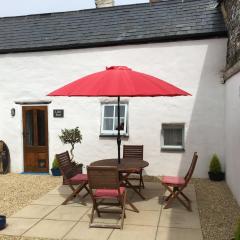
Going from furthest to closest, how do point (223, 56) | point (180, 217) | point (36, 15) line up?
1. point (36, 15)
2. point (223, 56)
3. point (180, 217)

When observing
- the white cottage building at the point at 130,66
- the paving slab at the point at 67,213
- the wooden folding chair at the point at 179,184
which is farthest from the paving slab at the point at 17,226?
the white cottage building at the point at 130,66

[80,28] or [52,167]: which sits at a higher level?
[80,28]

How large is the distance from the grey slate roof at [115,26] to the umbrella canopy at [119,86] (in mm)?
3880

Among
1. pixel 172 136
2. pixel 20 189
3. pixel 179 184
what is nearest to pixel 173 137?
pixel 172 136

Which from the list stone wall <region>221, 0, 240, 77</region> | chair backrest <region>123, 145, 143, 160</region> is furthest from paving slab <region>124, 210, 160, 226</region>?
stone wall <region>221, 0, 240, 77</region>

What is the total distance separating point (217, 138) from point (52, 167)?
545 centimetres

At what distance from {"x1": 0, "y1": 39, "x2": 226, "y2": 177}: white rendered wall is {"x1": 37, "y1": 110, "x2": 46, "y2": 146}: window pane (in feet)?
1.24

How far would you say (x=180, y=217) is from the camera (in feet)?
21.6

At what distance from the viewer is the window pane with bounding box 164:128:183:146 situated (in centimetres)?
1041

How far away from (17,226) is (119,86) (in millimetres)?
3294

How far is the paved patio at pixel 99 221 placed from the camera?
568 centimetres

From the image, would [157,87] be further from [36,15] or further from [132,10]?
[36,15]

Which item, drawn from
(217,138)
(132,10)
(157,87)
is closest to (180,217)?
(157,87)

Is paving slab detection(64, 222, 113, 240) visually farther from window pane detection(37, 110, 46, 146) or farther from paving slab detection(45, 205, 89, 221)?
window pane detection(37, 110, 46, 146)
